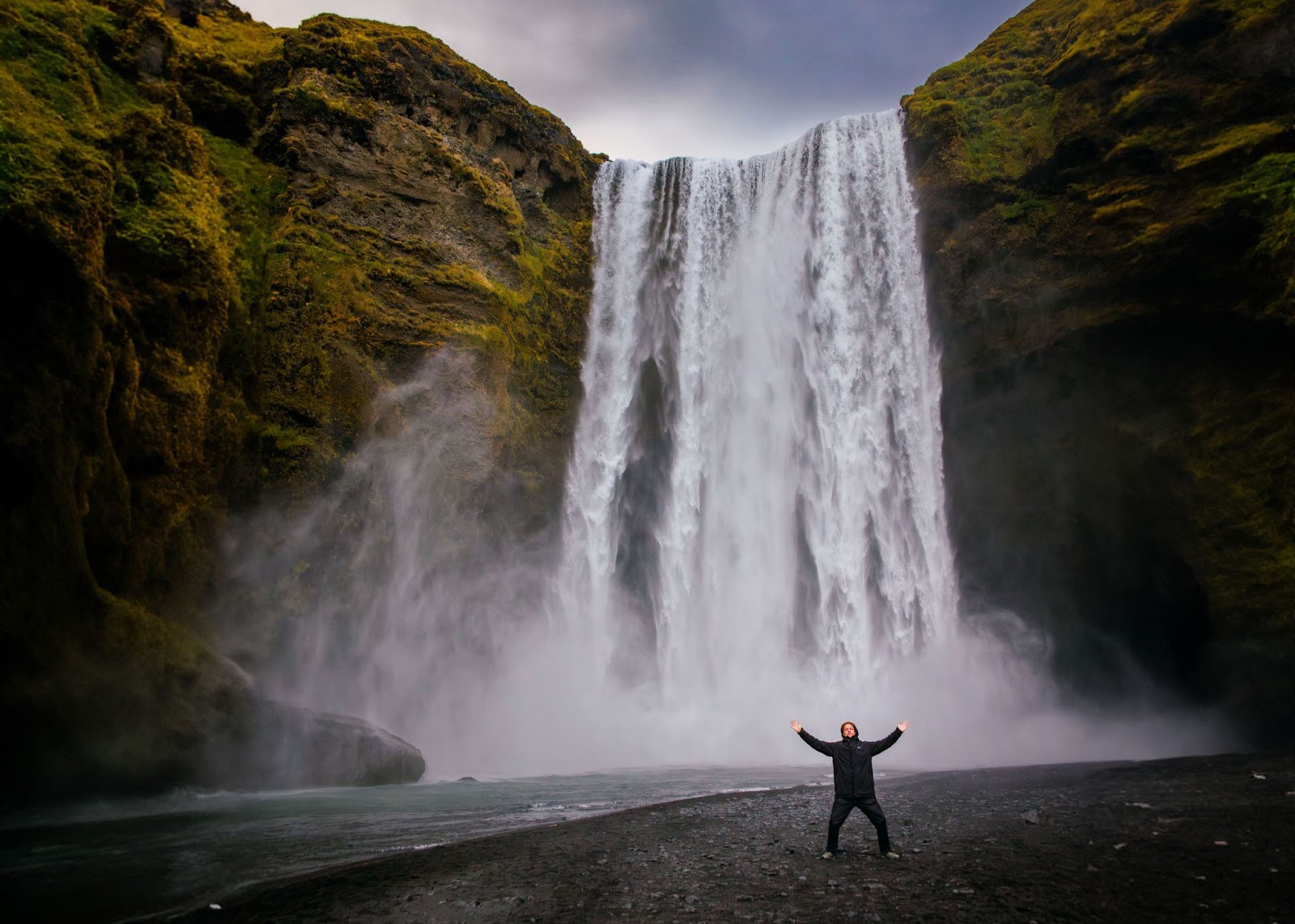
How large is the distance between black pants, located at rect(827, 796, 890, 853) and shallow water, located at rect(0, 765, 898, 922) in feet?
12.0

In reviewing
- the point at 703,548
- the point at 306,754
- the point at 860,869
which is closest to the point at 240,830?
the point at 306,754

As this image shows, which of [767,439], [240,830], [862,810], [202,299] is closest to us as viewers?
[862,810]

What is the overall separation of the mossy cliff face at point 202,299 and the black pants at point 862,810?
9766mm

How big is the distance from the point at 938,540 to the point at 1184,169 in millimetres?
10188

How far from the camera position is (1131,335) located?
57.8 ft

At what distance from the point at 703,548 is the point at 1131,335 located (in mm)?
12162

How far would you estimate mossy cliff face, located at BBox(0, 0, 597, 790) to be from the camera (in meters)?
9.57

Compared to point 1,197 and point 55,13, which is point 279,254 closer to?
point 55,13

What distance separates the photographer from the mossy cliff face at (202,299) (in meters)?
9.57

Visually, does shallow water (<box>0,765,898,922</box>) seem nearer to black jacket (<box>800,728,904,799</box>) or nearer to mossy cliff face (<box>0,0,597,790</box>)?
mossy cliff face (<box>0,0,597,790</box>)

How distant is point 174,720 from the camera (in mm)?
11195

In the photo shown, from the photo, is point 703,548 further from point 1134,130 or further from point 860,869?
point 860,869

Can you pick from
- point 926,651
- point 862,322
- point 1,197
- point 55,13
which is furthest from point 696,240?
point 1,197

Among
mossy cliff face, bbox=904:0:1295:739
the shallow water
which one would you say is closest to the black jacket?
the shallow water
